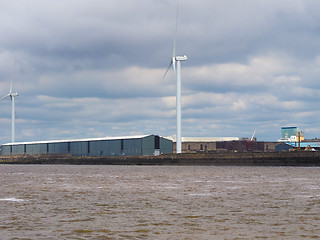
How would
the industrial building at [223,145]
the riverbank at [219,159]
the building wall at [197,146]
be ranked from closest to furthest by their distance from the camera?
the riverbank at [219,159], the industrial building at [223,145], the building wall at [197,146]

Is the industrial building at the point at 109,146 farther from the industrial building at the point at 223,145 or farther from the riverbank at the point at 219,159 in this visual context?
the industrial building at the point at 223,145

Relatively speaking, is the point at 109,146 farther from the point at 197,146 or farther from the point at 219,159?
the point at 219,159

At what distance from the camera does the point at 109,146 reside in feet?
506

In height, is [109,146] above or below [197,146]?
above

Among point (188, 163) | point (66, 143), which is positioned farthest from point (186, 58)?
point (66, 143)

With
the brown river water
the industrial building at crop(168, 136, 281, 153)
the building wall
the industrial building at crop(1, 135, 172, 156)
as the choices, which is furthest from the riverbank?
the brown river water

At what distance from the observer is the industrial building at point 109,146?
147 meters

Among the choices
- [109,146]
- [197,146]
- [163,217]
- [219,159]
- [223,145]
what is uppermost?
[223,145]

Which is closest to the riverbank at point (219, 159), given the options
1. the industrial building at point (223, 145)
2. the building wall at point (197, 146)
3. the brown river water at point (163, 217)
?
the industrial building at point (223, 145)

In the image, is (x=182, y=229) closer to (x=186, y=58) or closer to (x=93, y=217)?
(x=93, y=217)

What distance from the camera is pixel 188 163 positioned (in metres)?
119

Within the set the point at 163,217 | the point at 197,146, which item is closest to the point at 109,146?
the point at 197,146

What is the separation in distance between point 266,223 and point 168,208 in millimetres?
7196

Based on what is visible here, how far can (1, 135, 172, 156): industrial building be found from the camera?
147 m
